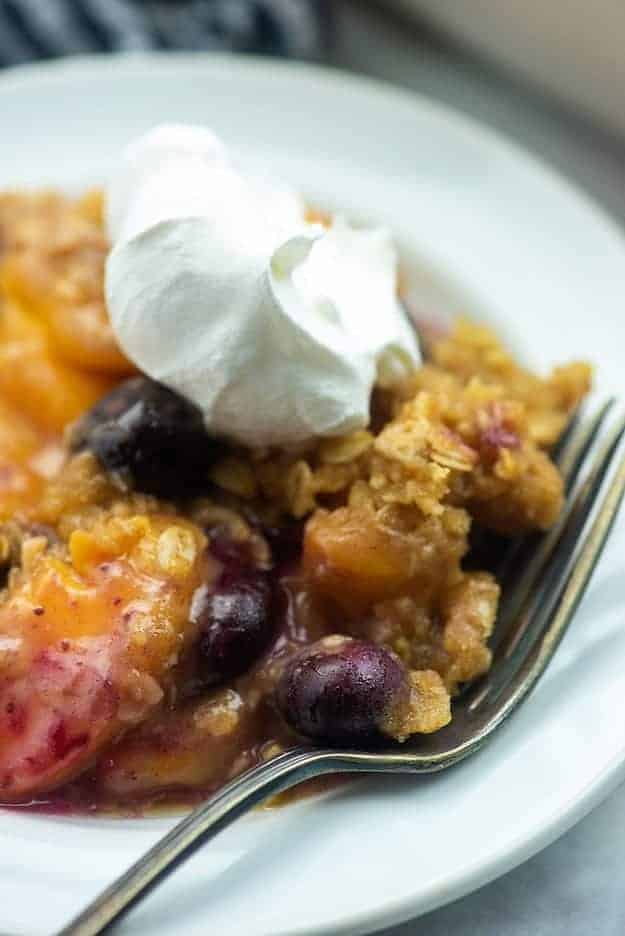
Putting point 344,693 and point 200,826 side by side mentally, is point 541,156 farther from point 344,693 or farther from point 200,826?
point 200,826

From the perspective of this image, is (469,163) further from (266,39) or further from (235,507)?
(235,507)

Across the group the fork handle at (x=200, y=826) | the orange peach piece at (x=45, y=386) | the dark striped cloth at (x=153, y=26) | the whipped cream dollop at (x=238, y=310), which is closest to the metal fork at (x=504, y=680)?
the fork handle at (x=200, y=826)

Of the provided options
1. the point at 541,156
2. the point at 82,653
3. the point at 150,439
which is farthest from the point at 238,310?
the point at 541,156

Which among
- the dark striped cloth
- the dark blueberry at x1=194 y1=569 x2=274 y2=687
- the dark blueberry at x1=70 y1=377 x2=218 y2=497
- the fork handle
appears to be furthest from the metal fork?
the dark striped cloth

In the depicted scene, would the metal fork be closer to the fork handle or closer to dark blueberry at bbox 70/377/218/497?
the fork handle

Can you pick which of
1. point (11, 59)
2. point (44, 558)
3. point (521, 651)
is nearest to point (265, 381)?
point (44, 558)

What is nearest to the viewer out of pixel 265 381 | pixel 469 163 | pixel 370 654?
pixel 370 654
